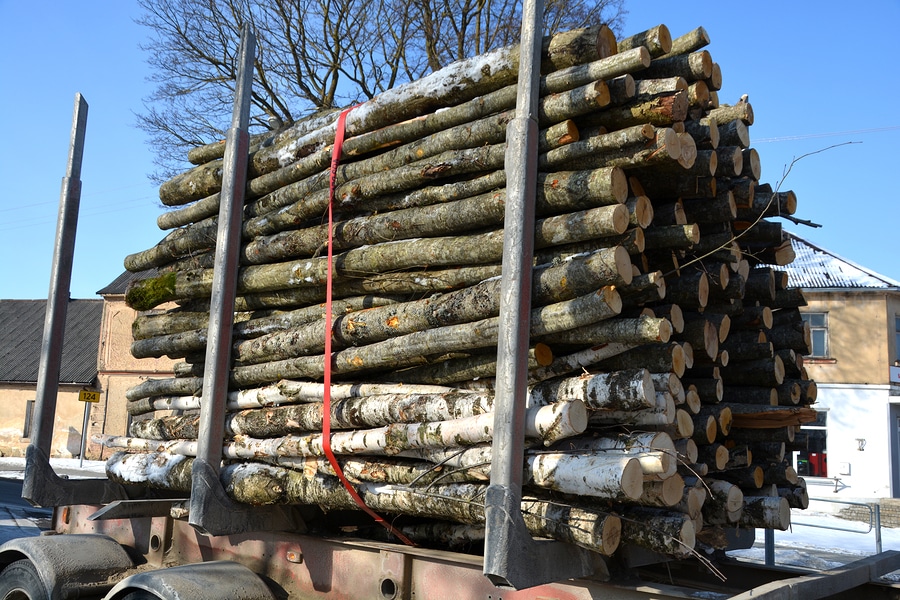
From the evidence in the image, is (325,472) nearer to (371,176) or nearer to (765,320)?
(371,176)

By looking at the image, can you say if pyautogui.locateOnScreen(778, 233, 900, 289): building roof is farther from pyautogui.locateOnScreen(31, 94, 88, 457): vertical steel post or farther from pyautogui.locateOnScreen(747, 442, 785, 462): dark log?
pyautogui.locateOnScreen(31, 94, 88, 457): vertical steel post

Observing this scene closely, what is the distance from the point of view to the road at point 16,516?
41.7ft

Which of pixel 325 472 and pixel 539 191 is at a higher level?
pixel 539 191

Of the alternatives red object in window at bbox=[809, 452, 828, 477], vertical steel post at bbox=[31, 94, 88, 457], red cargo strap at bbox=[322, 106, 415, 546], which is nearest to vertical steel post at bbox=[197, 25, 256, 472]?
red cargo strap at bbox=[322, 106, 415, 546]

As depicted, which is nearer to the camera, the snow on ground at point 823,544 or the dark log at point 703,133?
the dark log at point 703,133

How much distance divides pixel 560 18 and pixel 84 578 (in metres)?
19.4

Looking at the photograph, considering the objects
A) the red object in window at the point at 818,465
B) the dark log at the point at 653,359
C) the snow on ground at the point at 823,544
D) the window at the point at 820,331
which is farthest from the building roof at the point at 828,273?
the dark log at the point at 653,359

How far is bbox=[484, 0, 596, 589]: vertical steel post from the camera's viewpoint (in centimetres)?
Answer: 384

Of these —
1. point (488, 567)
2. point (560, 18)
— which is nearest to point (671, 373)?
point (488, 567)

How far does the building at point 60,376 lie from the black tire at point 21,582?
88.1ft

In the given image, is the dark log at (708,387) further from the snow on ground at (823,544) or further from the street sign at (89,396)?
the street sign at (89,396)

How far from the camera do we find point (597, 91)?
440cm

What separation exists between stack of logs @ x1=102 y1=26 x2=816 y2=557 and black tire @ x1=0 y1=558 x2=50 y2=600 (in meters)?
0.86

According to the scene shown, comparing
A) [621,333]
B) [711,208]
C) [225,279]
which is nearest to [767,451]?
[711,208]
